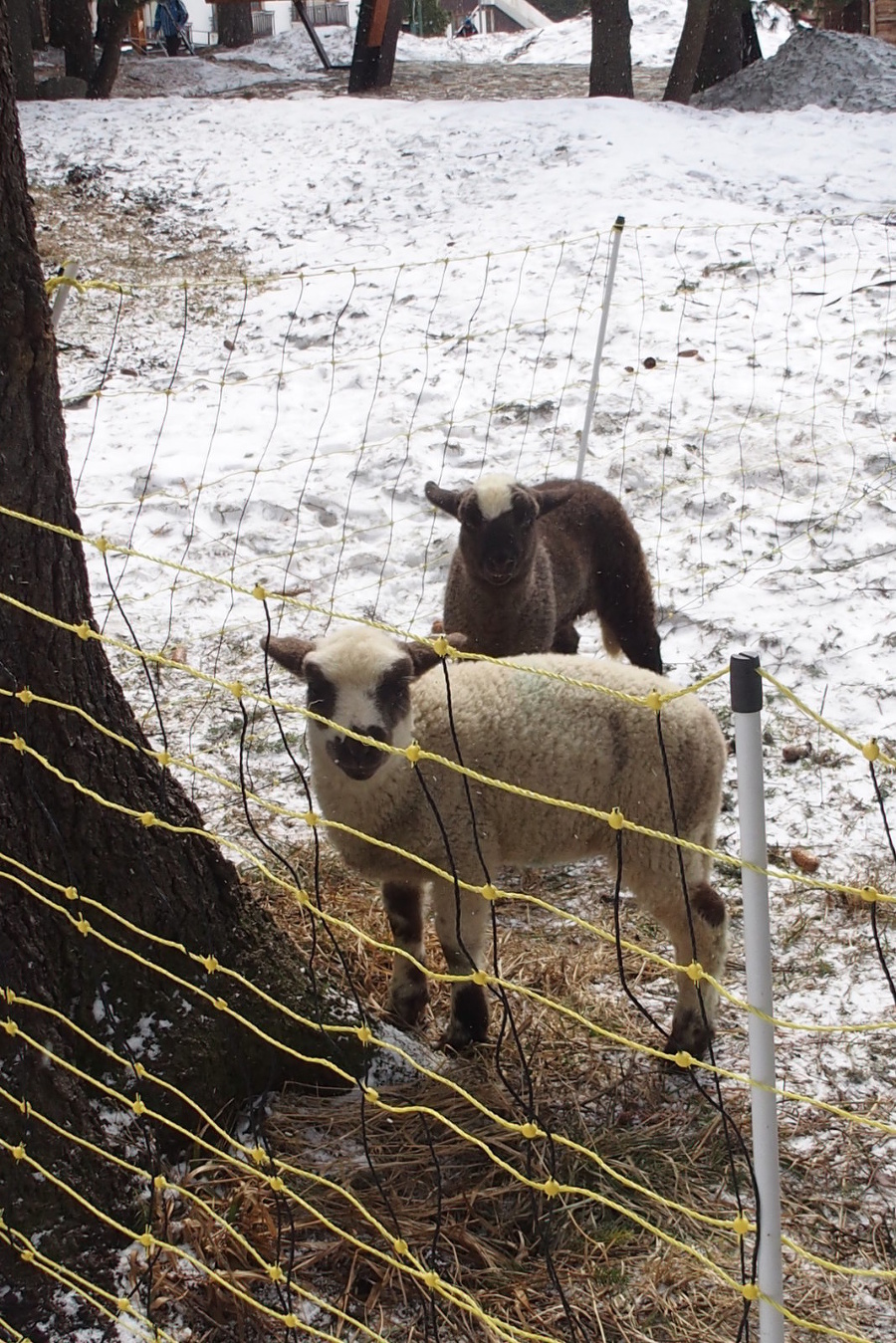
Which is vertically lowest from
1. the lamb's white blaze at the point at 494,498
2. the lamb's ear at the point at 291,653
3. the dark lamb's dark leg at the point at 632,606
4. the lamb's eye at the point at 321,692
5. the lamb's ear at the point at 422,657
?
the dark lamb's dark leg at the point at 632,606

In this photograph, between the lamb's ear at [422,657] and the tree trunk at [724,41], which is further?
the tree trunk at [724,41]

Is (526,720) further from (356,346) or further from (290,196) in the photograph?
(290,196)

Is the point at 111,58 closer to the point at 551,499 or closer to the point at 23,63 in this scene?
the point at 23,63

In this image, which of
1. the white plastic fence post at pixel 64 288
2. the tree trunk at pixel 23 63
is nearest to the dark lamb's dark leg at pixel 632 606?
the white plastic fence post at pixel 64 288

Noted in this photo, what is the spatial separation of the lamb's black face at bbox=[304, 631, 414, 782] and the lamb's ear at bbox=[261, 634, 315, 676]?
81 millimetres

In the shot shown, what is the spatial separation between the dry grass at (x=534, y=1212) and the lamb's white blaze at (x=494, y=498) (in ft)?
7.46

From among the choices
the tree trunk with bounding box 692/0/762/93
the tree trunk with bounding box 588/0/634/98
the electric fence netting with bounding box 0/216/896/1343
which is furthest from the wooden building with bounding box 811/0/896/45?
the electric fence netting with bounding box 0/216/896/1343

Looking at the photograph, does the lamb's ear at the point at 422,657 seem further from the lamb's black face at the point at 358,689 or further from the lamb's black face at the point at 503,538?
the lamb's black face at the point at 503,538

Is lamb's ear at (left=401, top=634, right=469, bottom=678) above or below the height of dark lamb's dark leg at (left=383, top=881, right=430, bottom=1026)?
above

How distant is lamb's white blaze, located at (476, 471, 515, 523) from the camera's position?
17.6 feet

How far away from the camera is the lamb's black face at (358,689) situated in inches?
135

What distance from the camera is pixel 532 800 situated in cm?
366

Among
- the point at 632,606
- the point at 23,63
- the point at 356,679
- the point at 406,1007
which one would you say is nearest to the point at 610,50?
the point at 23,63

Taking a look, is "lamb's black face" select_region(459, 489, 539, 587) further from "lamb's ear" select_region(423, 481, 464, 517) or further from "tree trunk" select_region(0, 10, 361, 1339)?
"tree trunk" select_region(0, 10, 361, 1339)
